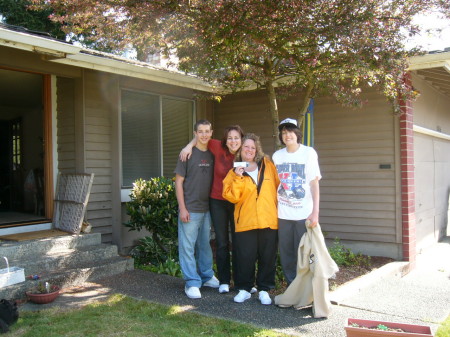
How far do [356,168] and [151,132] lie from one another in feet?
11.0

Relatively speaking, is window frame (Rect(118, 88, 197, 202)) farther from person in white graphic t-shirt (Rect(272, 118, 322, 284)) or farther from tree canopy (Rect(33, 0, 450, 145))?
person in white graphic t-shirt (Rect(272, 118, 322, 284))

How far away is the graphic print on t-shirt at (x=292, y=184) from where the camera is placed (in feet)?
13.1

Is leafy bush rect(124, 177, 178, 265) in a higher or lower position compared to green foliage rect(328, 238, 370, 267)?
higher

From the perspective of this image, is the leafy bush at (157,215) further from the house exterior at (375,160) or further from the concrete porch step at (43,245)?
the house exterior at (375,160)

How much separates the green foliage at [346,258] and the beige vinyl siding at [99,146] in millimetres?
3249

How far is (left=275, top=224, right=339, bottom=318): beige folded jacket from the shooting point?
148 inches

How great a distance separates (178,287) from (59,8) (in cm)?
388

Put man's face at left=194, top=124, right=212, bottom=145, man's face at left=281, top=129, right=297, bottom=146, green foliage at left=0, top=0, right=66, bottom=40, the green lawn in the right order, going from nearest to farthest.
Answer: the green lawn, man's face at left=281, top=129, right=297, bottom=146, man's face at left=194, top=124, right=212, bottom=145, green foliage at left=0, top=0, right=66, bottom=40

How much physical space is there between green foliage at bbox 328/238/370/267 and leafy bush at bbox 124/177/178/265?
221 cm

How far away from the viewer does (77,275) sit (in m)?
4.85

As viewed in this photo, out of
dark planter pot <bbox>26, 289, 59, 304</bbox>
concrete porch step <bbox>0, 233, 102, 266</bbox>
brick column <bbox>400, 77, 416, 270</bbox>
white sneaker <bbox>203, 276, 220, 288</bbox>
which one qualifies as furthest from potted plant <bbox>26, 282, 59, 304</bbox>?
brick column <bbox>400, 77, 416, 270</bbox>

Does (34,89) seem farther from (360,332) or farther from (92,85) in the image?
(360,332)

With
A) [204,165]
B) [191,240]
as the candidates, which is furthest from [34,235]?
[204,165]

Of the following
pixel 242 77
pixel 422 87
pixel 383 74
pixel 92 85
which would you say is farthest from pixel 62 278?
pixel 422 87
